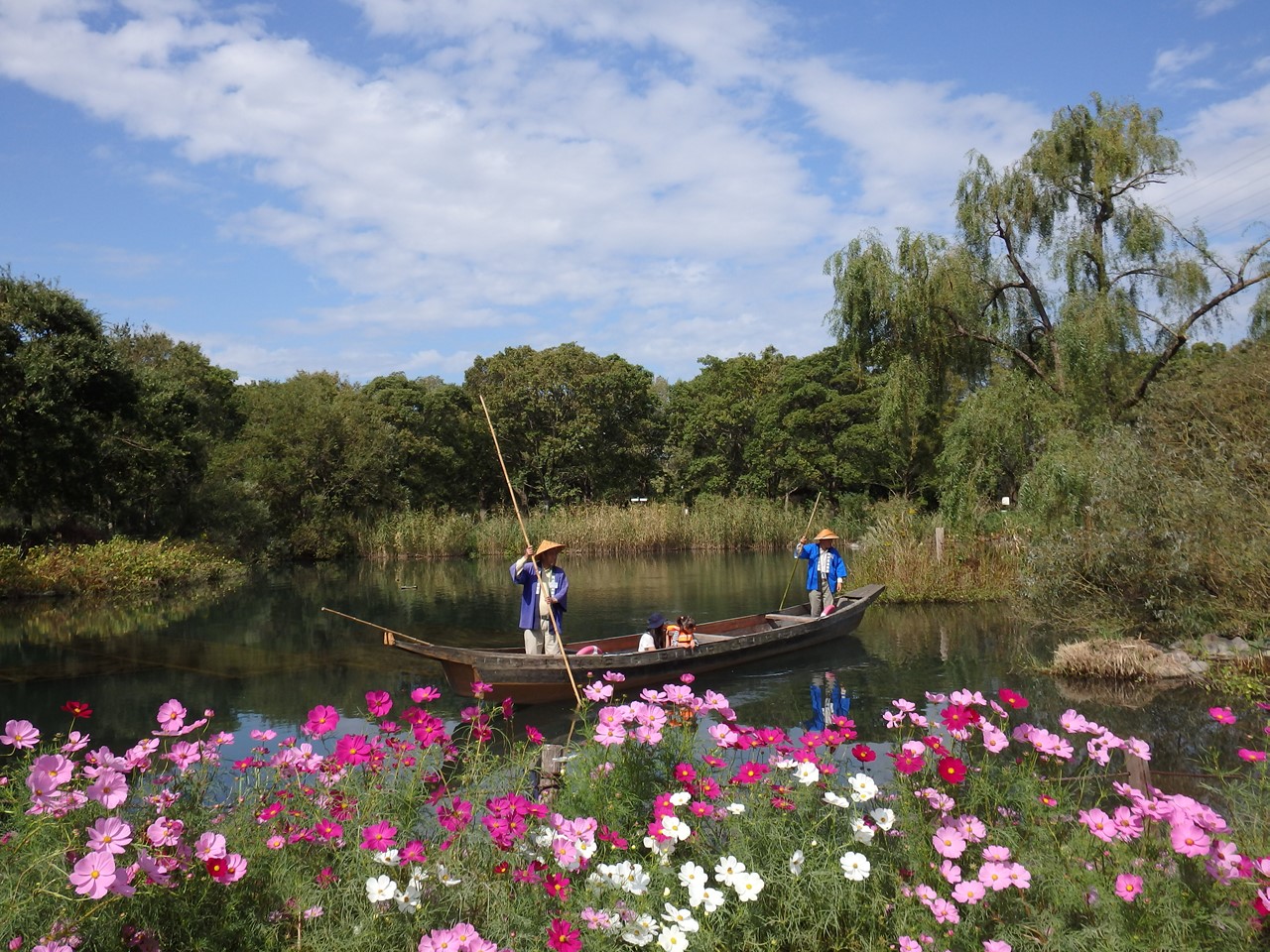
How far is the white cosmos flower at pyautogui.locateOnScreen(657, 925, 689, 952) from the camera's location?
260cm

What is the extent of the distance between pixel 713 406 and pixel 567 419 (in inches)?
263

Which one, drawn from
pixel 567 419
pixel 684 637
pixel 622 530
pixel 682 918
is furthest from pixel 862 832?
pixel 567 419

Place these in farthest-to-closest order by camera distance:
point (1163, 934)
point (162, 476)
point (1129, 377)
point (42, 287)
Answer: point (162, 476), point (42, 287), point (1129, 377), point (1163, 934)

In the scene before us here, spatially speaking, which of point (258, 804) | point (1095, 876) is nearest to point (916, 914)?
point (1095, 876)

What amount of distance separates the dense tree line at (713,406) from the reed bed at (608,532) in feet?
→ 8.14

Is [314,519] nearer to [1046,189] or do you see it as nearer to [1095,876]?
[1046,189]

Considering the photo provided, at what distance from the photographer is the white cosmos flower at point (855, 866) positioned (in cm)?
283

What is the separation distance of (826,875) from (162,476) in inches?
1046

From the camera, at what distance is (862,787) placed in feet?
10.1

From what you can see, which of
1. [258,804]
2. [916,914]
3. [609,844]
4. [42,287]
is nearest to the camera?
[916,914]

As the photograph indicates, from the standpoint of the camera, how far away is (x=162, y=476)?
25.8 metres

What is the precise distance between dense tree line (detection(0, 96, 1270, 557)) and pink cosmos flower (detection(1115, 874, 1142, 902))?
1173 centimetres

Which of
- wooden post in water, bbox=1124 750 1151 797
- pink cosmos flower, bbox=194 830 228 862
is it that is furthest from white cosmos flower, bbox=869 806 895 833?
pink cosmos flower, bbox=194 830 228 862

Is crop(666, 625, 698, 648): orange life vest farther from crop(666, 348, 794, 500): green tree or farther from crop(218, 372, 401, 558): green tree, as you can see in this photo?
crop(666, 348, 794, 500): green tree
